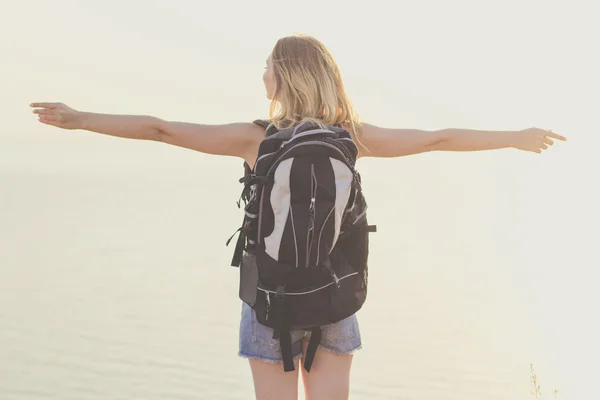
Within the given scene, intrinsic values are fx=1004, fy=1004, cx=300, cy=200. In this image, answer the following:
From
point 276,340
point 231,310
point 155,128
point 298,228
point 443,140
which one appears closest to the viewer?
point 298,228

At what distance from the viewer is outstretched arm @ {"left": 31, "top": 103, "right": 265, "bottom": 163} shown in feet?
11.8

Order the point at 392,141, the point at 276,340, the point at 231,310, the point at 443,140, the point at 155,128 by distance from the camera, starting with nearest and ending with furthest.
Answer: the point at 276,340 < the point at 155,128 < the point at 392,141 < the point at 443,140 < the point at 231,310

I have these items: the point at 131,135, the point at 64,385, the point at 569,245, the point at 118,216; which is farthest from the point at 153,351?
the point at 118,216

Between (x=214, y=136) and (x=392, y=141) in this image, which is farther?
(x=392, y=141)

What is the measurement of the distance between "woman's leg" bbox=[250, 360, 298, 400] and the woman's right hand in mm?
1074

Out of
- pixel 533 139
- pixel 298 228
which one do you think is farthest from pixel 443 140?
pixel 298 228

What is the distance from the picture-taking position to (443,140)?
403 centimetres

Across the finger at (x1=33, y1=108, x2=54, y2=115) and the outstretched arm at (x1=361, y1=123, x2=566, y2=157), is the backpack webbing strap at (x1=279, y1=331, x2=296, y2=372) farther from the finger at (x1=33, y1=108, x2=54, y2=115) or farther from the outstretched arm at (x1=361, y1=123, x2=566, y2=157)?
the finger at (x1=33, y1=108, x2=54, y2=115)

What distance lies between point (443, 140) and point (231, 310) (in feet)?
47.2

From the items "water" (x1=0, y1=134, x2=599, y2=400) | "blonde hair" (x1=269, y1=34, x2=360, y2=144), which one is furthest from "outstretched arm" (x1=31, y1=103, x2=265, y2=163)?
"water" (x1=0, y1=134, x2=599, y2=400)

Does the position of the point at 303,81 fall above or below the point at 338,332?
above

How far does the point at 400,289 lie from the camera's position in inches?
804

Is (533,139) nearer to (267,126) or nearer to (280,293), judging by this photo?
(267,126)

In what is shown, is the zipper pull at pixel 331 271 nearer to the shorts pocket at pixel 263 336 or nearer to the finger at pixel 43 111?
the shorts pocket at pixel 263 336
